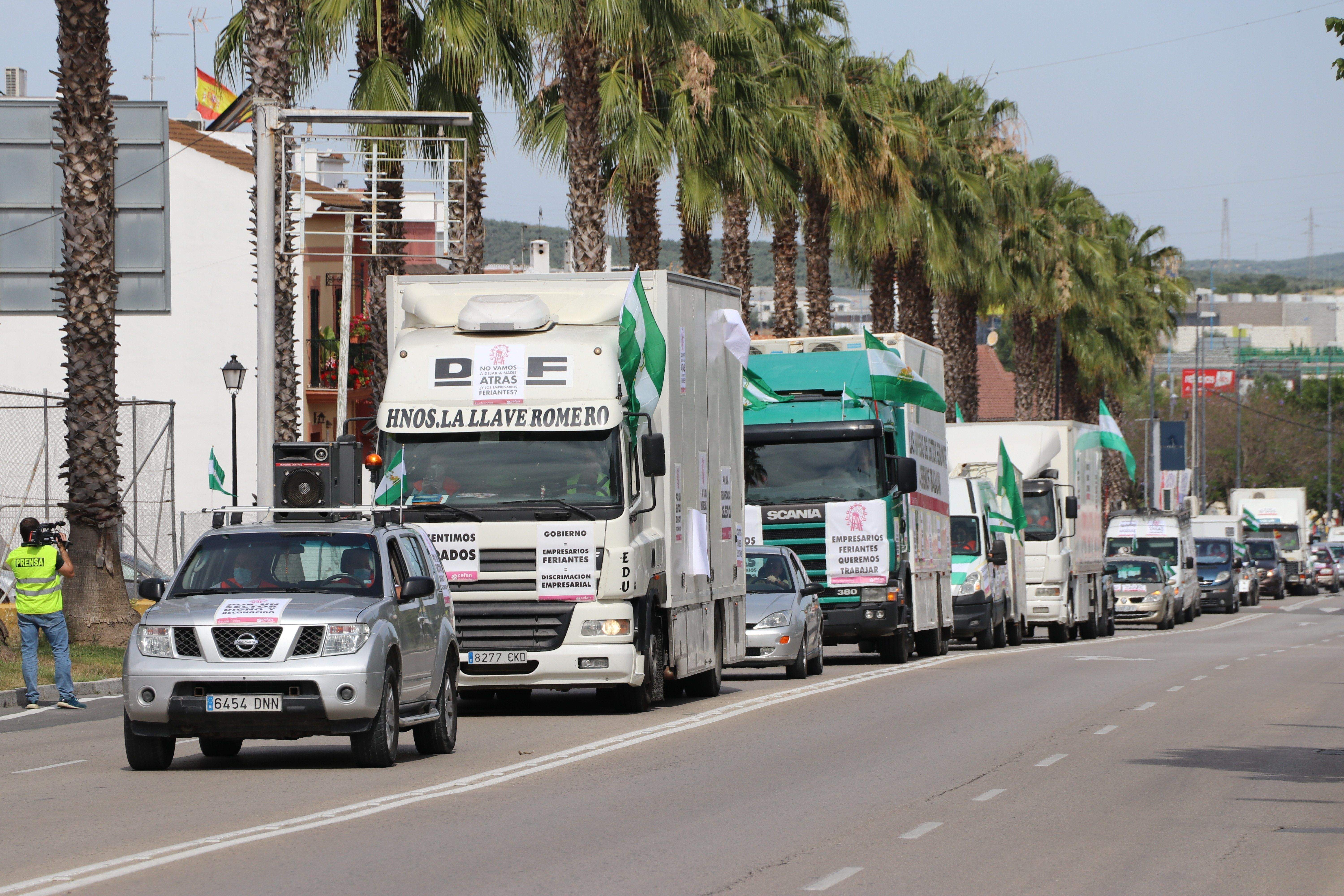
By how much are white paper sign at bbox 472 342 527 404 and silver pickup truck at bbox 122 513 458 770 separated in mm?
3355

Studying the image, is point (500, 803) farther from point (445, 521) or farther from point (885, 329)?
point (885, 329)

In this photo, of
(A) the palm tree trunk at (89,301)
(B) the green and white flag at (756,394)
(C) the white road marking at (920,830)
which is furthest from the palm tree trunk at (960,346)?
(C) the white road marking at (920,830)

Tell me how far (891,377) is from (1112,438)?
18127 mm

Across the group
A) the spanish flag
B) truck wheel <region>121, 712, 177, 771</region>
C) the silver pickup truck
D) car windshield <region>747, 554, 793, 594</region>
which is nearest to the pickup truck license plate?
the silver pickup truck

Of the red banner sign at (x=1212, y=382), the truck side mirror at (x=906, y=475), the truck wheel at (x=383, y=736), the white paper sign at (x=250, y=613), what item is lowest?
the truck wheel at (x=383, y=736)

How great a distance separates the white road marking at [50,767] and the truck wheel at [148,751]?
75 cm

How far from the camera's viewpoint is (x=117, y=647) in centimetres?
2445

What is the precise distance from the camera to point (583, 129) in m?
28.9

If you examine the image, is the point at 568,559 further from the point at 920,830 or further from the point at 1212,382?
the point at 1212,382

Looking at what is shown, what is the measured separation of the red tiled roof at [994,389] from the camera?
113938 mm

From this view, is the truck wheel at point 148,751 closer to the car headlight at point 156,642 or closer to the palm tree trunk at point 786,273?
the car headlight at point 156,642

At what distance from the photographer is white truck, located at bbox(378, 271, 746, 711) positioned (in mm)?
17375

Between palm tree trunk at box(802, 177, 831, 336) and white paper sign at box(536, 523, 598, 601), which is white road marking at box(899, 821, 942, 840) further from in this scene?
palm tree trunk at box(802, 177, 831, 336)

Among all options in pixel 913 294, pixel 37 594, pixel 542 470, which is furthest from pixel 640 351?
pixel 913 294
